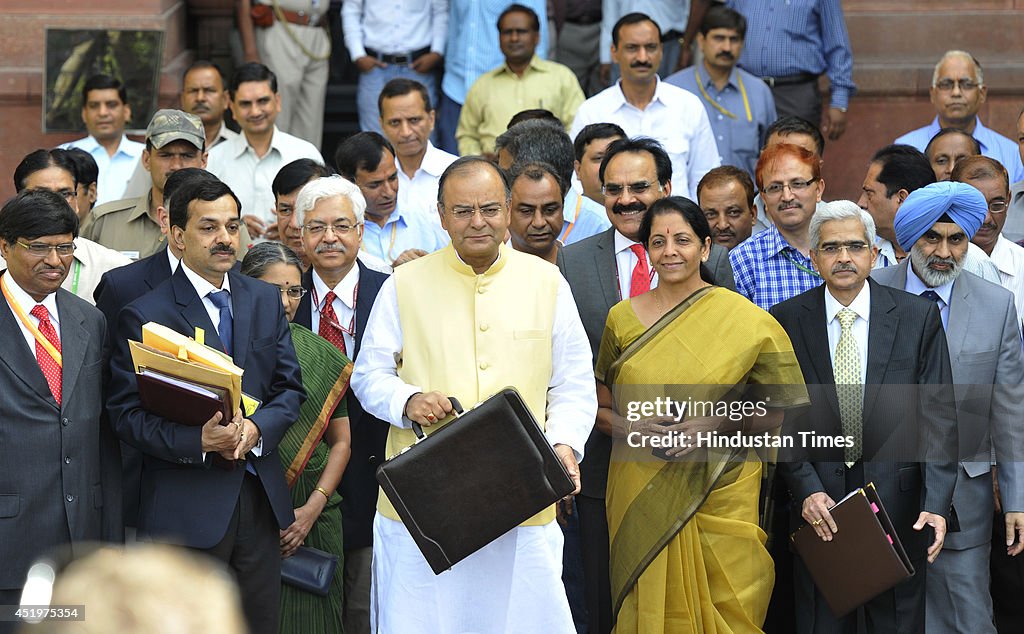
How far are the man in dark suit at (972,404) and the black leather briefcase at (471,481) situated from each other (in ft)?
6.53

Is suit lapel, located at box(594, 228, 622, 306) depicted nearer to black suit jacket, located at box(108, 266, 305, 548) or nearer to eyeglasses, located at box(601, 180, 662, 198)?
eyeglasses, located at box(601, 180, 662, 198)

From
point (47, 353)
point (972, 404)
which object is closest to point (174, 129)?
point (47, 353)

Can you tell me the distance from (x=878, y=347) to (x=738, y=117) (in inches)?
138

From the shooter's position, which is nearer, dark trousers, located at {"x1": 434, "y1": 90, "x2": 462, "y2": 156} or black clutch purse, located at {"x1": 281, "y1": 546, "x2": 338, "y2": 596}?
black clutch purse, located at {"x1": 281, "y1": 546, "x2": 338, "y2": 596}

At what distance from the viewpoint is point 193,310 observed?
512 centimetres

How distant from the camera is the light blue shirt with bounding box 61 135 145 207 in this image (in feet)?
26.0

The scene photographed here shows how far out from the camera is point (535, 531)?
491 centimetres

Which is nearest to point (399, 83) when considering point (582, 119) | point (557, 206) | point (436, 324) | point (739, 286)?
point (582, 119)

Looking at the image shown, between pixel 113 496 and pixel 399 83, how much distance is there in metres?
3.34

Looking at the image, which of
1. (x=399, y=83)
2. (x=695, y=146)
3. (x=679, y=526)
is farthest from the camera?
(x=695, y=146)

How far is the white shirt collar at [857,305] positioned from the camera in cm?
571

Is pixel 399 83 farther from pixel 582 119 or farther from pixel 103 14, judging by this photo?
pixel 103 14

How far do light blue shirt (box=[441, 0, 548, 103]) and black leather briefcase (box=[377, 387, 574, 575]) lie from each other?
4.93 m

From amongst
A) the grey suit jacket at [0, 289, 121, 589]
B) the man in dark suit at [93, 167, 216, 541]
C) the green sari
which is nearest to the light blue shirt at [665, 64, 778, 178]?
the green sari
